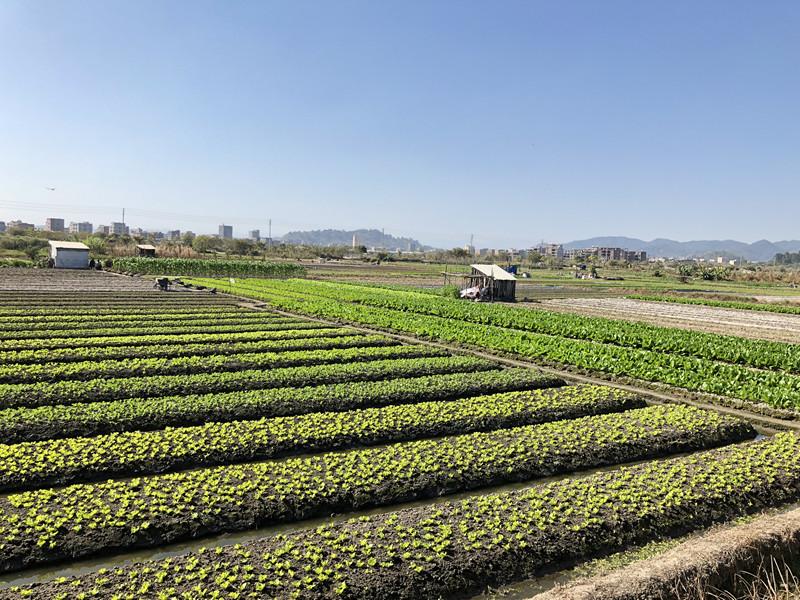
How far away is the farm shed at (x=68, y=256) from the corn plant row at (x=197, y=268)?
3536mm

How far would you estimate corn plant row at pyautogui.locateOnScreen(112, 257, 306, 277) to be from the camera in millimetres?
67125

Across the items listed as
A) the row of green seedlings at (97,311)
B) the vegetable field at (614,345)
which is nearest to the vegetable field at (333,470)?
the vegetable field at (614,345)

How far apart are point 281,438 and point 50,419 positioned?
16.0 ft

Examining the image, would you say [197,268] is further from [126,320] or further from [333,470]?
[333,470]

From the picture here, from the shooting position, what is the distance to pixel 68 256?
63.8m

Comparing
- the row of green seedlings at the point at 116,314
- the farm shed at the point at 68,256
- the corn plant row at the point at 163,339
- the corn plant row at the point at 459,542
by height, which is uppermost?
the farm shed at the point at 68,256

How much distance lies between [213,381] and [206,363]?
2631 mm

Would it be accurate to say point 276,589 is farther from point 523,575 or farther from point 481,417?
point 481,417

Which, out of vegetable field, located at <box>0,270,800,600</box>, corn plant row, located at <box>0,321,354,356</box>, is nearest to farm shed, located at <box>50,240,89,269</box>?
corn plant row, located at <box>0,321,354,356</box>

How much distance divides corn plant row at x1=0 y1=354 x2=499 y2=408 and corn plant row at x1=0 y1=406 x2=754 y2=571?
16.6 ft

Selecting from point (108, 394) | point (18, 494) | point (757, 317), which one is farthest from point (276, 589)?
point (757, 317)

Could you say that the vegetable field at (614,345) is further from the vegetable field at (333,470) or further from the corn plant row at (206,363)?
the corn plant row at (206,363)

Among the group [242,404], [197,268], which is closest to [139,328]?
[242,404]

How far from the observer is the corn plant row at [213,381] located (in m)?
14.3
